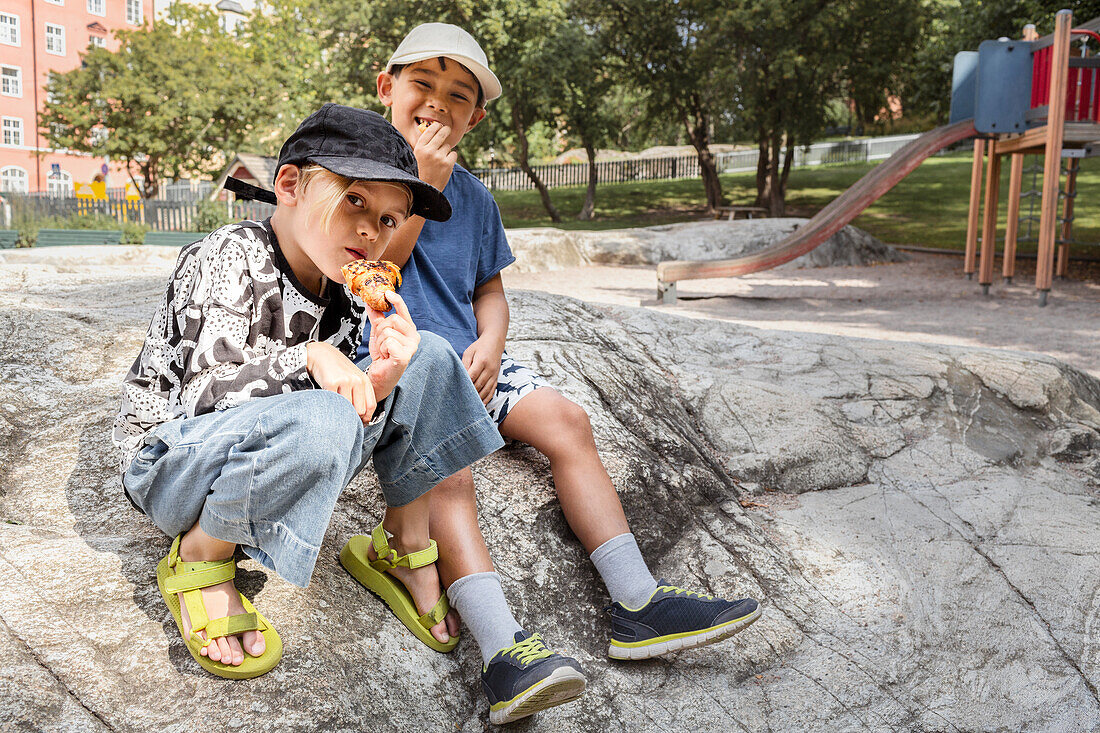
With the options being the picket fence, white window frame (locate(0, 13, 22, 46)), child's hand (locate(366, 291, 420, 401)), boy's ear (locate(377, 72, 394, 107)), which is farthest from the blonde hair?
white window frame (locate(0, 13, 22, 46))

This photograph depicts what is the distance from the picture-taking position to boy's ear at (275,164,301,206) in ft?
5.80

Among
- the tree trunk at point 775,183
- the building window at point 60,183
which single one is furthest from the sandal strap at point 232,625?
the building window at point 60,183

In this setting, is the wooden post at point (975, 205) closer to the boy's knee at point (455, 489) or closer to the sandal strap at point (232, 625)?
the boy's knee at point (455, 489)

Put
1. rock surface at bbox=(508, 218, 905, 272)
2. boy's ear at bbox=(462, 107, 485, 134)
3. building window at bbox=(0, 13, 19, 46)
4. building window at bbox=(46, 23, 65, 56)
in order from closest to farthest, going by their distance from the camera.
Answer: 1. boy's ear at bbox=(462, 107, 485, 134)
2. rock surface at bbox=(508, 218, 905, 272)
3. building window at bbox=(0, 13, 19, 46)
4. building window at bbox=(46, 23, 65, 56)

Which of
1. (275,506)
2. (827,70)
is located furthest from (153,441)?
(827,70)

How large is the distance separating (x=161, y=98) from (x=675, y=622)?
27.6 m

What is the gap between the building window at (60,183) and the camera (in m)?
36.3

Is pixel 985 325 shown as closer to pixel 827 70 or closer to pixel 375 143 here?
pixel 375 143

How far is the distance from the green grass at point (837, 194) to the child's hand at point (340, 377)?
15.1 m

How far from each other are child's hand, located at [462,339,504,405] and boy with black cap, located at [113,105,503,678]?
46 centimetres

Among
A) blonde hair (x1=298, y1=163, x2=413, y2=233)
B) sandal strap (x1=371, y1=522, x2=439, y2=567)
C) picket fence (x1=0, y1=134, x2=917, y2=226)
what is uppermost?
picket fence (x1=0, y1=134, x2=917, y2=226)

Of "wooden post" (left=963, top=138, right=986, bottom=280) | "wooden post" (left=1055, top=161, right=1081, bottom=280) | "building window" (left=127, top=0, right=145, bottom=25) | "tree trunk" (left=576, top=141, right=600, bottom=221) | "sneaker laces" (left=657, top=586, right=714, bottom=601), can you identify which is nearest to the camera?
"sneaker laces" (left=657, top=586, right=714, bottom=601)

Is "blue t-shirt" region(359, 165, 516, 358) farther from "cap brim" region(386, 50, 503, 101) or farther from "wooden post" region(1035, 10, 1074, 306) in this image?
"wooden post" region(1035, 10, 1074, 306)

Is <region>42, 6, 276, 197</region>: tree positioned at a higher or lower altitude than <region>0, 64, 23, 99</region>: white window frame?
lower
